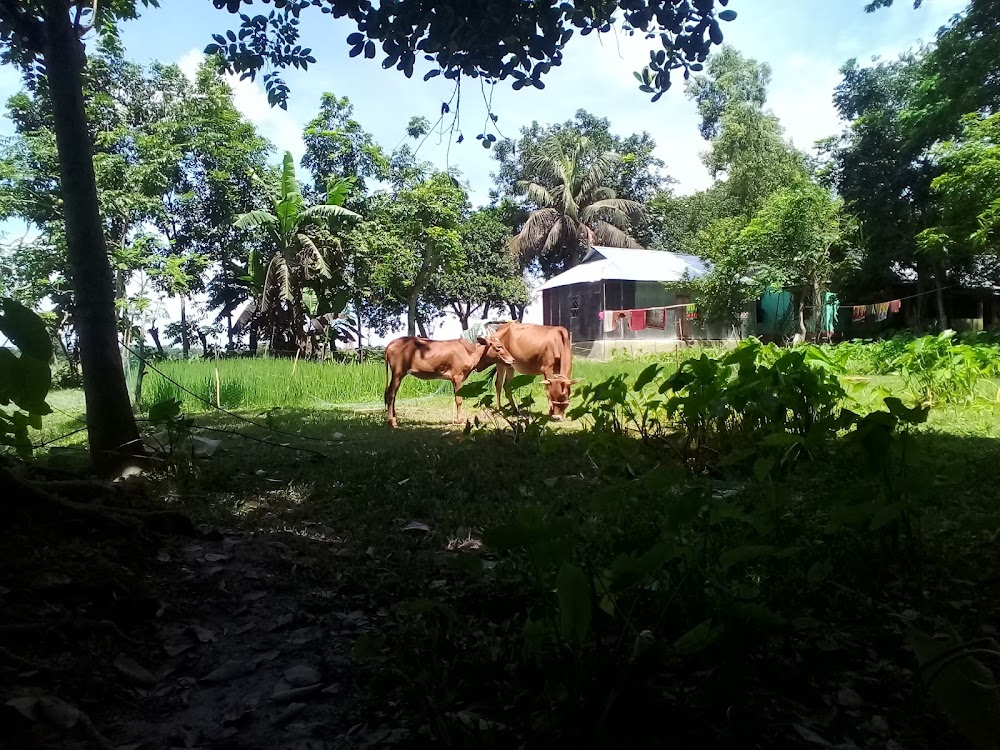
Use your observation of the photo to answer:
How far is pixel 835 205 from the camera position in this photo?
20.5 meters

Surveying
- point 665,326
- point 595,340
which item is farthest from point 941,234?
point 595,340

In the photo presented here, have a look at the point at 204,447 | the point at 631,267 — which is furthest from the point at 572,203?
the point at 204,447

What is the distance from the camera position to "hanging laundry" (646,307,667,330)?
881 inches

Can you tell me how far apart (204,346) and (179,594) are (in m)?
24.9

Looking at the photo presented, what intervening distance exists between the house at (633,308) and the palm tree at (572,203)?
5108 millimetres

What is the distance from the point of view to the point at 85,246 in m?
3.77

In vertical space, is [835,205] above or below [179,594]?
above

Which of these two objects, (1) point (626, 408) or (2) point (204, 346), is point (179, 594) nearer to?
(1) point (626, 408)

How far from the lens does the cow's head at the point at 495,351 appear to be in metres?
8.47

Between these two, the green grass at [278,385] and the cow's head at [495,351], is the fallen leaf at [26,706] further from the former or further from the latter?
the green grass at [278,385]

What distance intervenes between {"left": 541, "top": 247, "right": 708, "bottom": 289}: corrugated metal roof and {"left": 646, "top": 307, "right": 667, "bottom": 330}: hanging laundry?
1160mm

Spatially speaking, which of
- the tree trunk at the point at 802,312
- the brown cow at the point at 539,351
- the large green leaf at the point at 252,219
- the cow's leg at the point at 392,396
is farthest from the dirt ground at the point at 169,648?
the tree trunk at the point at 802,312

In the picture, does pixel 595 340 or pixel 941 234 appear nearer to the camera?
pixel 941 234

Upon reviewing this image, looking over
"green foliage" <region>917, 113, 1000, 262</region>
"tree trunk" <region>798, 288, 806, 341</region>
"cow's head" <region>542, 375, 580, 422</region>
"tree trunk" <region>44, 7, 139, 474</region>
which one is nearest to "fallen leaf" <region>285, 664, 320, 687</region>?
"tree trunk" <region>44, 7, 139, 474</region>
